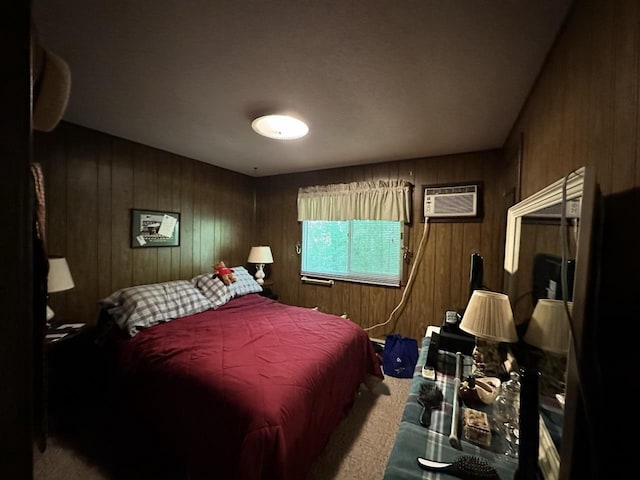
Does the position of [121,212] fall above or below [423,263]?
above

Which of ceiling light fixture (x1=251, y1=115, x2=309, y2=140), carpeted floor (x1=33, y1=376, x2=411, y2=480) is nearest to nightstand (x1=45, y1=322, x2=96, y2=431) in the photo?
carpeted floor (x1=33, y1=376, x2=411, y2=480)

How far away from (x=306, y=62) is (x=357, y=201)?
2039 mm

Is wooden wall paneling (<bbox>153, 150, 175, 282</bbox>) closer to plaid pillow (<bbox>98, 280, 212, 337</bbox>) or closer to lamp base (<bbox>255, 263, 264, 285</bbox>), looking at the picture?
plaid pillow (<bbox>98, 280, 212, 337</bbox>)

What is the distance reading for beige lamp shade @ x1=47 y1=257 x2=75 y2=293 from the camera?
1.75 m

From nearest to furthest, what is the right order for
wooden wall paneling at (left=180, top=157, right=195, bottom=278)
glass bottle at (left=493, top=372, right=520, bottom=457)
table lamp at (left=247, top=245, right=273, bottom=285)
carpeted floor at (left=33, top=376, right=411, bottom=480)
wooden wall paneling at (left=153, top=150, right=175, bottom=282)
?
glass bottle at (left=493, top=372, right=520, bottom=457) < carpeted floor at (left=33, top=376, right=411, bottom=480) < wooden wall paneling at (left=153, top=150, right=175, bottom=282) < wooden wall paneling at (left=180, top=157, right=195, bottom=278) < table lamp at (left=247, top=245, right=273, bottom=285)

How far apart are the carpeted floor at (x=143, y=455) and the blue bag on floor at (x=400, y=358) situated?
56 cm

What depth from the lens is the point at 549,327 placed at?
33.3 inches

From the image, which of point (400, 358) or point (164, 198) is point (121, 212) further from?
point (400, 358)

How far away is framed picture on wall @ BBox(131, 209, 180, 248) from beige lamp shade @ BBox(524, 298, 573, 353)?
3.17m

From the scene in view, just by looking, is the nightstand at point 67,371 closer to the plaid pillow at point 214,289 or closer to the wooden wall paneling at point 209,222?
the plaid pillow at point 214,289

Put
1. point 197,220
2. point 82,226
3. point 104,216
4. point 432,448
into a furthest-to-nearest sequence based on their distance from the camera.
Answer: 1. point 197,220
2. point 104,216
3. point 82,226
4. point 432,448

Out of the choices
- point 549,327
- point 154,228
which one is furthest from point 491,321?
point 154,228

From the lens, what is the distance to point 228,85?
1.60 metres

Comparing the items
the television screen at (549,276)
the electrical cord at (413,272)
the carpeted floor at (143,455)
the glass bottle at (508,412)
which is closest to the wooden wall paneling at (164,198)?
the carpeted floor at (143,455)
